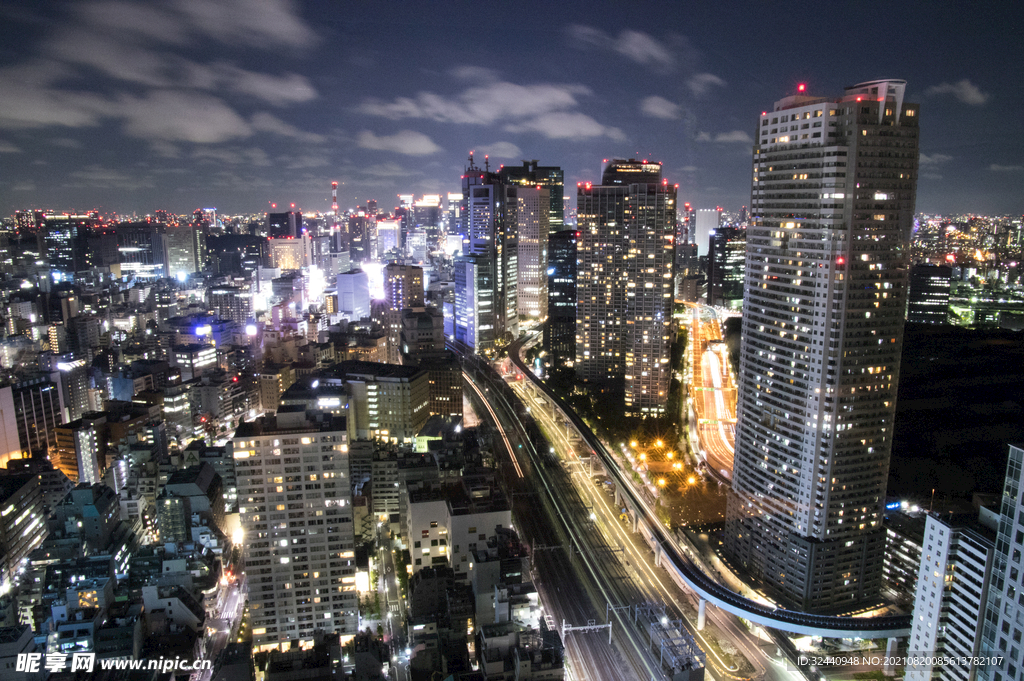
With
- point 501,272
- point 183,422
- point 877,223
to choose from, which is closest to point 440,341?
point 501,272

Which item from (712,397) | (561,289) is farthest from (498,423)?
(561,289)

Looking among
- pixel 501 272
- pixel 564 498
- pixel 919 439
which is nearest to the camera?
pixel 919 439

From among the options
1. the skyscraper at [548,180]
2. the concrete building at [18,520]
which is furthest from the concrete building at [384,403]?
the skyscraper at [548,180]

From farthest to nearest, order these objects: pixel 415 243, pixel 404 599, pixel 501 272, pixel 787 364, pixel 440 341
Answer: pixel 415 243 < pixel 501 272 < pixel 440 341 < pixel 404 599 < pixel 787 364

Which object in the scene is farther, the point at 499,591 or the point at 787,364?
the point at 787,364

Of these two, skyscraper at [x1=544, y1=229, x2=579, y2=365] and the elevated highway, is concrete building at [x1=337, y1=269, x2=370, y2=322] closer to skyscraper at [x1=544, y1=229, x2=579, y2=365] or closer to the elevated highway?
skyscraper at [x1=544, y1=229, x2=579, y2=365]

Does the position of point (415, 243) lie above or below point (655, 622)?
above

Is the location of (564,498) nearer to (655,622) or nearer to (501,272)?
(655,622)

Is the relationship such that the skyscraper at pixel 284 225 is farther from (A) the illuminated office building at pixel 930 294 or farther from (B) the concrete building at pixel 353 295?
(A) the illuminated office building at pixel 930 294
